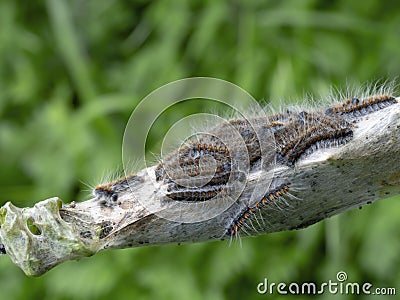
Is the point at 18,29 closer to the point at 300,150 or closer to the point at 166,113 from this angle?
the point at 166,113

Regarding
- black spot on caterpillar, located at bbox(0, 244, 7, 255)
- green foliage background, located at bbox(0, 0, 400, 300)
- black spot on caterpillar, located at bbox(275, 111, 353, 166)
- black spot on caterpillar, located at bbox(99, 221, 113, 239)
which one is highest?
green foliage background, located at bbox(0, 0, 400, 300)

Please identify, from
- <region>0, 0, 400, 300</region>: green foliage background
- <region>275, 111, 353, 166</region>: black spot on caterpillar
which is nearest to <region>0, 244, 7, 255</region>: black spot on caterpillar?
<region>275, 111, 353, 166</region>: black spot on caterpillar

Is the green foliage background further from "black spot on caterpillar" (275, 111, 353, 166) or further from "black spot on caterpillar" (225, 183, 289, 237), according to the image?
"black spot on caterpillar" (225, 183, 289, 237)

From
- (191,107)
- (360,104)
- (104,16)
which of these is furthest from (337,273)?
(104,16)

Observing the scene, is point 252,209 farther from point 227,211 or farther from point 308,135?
point 308,135

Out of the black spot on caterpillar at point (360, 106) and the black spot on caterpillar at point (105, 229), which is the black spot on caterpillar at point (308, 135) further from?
the black spot on caterpillar at point (105, 229)

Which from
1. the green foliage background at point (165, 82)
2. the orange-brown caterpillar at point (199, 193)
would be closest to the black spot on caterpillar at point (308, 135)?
the orange-brown caterpillar at point (199, 193)

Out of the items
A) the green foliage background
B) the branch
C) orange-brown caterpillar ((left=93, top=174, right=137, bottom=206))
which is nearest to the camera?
the branch

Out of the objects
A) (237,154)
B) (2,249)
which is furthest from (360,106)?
(2,249)

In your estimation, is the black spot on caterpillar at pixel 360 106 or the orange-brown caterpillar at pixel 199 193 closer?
the orange-brown caterpillar at pixel 199 193
